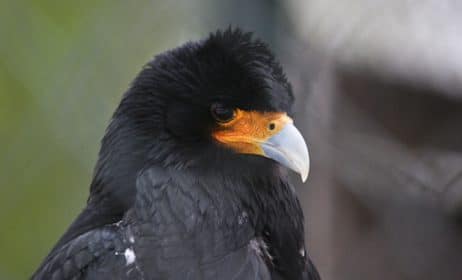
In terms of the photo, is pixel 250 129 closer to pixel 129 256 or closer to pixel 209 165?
pixel 209 165

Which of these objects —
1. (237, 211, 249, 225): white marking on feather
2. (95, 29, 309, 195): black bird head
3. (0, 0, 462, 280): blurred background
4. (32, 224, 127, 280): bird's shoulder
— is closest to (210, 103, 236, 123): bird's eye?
(95, 29, 309, 195): black bird head

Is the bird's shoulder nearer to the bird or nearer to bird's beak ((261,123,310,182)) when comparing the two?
the bird

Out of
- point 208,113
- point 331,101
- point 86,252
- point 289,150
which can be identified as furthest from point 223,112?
point 331,101

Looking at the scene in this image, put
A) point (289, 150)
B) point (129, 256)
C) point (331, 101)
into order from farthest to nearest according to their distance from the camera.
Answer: point (331, 101) → point (289, 150) → point (129, 256)

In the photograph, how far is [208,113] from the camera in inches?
102

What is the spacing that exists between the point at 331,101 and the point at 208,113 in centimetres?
81

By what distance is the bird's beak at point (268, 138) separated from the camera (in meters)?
2.55

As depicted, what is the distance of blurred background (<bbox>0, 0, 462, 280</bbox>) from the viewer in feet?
10.6

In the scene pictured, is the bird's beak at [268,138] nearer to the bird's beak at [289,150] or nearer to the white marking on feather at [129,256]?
the bird's beak at [289,150]

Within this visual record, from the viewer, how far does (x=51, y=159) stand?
3494 millimetres

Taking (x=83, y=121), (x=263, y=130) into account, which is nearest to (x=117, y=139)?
(x=263, y=130)

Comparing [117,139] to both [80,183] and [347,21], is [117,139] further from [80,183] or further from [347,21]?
[80,183]

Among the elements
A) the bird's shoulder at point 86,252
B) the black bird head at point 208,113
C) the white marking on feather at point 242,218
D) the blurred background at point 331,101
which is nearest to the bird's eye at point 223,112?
the black bird head at point 208,113

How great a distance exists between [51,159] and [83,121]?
0.25 m
